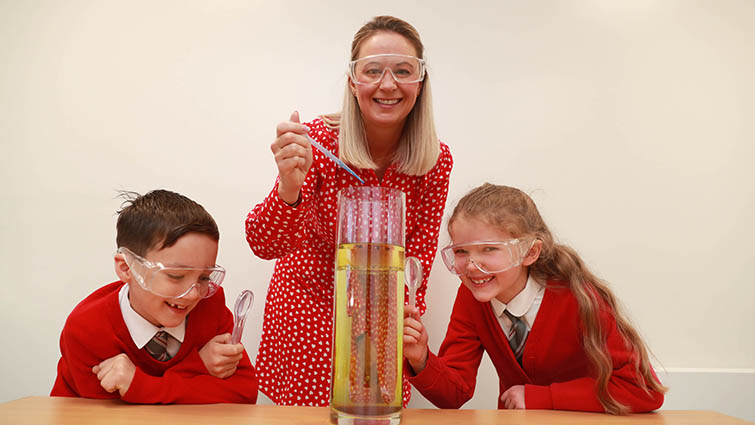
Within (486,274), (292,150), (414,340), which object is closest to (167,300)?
(292,150)

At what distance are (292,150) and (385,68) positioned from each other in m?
0.39

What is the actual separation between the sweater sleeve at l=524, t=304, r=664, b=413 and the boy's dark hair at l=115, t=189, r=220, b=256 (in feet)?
2.20

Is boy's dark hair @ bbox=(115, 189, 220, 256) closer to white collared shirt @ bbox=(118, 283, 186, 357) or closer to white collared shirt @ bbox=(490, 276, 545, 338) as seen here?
white collared shirt @ bbox=(118, 283, 186, 357)

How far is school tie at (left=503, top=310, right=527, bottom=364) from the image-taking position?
1165mm

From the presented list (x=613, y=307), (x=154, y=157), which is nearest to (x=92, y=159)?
(x=154, y=157)

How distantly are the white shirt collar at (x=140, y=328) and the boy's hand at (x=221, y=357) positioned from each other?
68mm

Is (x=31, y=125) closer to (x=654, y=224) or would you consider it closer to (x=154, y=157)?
(x=154, y=157)

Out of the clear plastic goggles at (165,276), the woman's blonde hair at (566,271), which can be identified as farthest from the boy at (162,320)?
the woman's blonde hair at (566,271)

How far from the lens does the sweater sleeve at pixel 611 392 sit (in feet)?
3.03

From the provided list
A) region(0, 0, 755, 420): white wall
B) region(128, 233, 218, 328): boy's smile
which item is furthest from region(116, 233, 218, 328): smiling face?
region(0, 0, 755, 420): white wall

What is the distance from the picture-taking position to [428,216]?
143 cm

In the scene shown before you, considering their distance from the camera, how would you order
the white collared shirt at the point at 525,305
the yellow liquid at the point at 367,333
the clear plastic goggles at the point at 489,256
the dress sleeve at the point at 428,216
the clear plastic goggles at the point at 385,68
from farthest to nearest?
the dress sleeve at the point at 428,216, the clear plastic goggles at the point at 385,68, the white collared shirt at the point at 525,305, the clear plastic goggles at the point at 489,256, the yellow liquid at the point at 367,333

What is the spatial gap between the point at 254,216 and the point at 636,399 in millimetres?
794

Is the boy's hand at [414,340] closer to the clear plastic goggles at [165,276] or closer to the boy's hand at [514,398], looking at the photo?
the boy's hand at [514,398]
